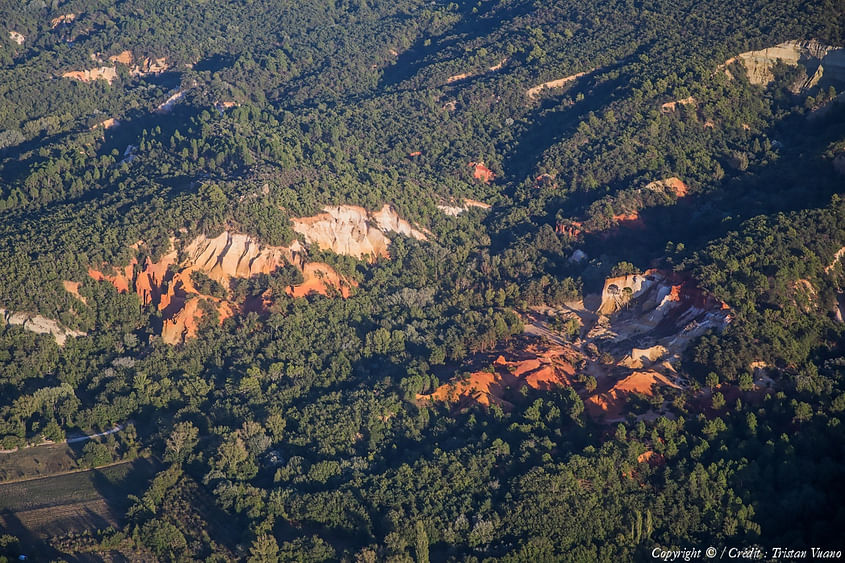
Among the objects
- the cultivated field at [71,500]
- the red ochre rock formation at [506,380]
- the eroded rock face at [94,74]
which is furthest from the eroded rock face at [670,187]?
the eroded rock face at [94,74]

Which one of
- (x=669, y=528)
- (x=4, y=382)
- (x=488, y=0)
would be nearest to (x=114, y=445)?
(x=4, y=382)

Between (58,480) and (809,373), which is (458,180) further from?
(58,480)

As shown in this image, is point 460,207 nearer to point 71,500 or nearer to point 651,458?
point 651,458

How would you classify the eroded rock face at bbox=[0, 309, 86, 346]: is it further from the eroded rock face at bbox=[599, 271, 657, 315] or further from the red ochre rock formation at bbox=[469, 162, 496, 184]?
the red ochre rock formation at bbox=[469, 162, 496, 184]

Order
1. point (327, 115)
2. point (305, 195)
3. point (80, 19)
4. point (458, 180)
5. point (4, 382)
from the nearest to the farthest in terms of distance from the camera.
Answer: point (4, 382), point (305, 195), point (458, 180), point (327, 115), point (80, 19)

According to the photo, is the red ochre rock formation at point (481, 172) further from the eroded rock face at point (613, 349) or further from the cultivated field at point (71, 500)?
the cultivated field at point (71, 500)

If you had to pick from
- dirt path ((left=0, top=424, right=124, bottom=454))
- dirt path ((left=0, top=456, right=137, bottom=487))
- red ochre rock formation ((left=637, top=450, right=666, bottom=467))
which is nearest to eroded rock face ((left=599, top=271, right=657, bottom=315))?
red ochre rock formation ((left=637, top=450, right=666, bottom=467))
